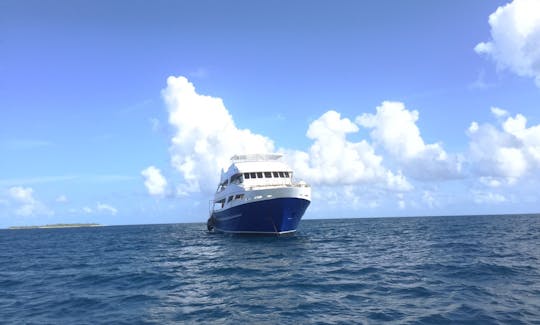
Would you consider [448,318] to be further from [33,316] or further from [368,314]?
[33,316]

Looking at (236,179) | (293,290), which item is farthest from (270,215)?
(293,290)

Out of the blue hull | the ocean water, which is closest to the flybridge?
the blue hull

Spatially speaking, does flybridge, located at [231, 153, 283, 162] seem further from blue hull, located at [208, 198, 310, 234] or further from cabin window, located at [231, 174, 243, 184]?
blue hull, located at [208, 198, 310, 234]

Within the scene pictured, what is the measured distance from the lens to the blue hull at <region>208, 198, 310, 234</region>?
36656mm

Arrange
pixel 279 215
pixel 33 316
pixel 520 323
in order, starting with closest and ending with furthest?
pixel 520 323 < pixel 33 316 < pixel 279 215

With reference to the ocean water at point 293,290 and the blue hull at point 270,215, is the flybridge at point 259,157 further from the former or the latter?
the ocean water at point 293,290

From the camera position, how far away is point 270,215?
37.4 m

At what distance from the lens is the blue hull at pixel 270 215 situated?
36656mm

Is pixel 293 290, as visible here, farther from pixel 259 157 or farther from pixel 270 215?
pixel 259 157

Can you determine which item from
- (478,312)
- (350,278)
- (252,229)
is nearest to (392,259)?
(350,278)

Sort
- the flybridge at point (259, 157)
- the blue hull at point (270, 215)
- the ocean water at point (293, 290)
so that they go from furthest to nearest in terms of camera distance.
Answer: the flybridge at point (259, 157)
the blue hull at point (270, 215)
the ocean water at point (293, 290)

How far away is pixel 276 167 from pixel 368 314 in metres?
33.1

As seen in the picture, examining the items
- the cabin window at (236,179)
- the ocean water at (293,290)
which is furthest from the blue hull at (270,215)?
the ocean water at (293,290)

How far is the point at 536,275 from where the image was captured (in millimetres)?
15836
